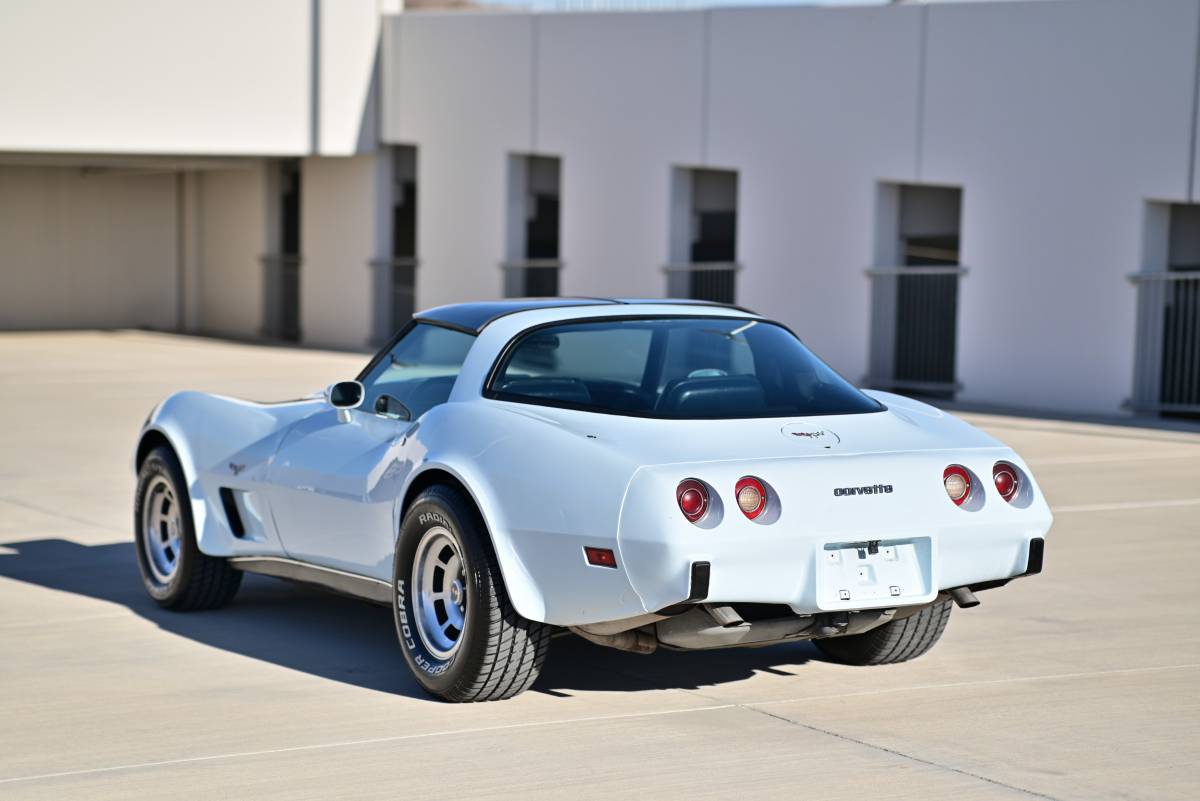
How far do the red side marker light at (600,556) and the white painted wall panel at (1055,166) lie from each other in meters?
13.7

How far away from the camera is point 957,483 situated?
610cm

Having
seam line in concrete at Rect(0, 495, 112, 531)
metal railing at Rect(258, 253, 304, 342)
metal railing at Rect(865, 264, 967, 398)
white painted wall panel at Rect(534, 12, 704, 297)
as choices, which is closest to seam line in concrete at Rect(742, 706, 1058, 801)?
seam line in concrete at Rect(0, 495, 112, 531)

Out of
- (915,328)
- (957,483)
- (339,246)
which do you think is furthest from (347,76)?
(957,483)

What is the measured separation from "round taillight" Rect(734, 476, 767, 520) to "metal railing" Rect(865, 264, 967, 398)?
48.7 ft

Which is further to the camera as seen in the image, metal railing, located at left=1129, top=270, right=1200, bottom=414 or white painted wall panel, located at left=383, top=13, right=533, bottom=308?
white painted wall panel, located at left=383, top=13, right=533, bottom=308

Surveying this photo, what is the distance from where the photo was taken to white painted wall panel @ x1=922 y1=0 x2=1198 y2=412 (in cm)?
1819

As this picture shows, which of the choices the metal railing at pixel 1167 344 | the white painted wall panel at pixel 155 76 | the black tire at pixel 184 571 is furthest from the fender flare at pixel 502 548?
the white painted wall panel at pixel 155 76

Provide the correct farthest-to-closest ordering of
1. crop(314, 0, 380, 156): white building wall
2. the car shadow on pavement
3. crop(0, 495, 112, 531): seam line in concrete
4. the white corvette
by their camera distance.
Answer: crop(314, 0, 380, 156): white building wall → crop(0, 495, 112, 531): seam line in concrete → the car shadow on pavement → the white corvette

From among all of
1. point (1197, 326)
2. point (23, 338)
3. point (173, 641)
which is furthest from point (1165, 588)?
point (23, 338)

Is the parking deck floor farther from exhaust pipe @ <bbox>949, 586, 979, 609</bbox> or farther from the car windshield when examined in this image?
the car windshield

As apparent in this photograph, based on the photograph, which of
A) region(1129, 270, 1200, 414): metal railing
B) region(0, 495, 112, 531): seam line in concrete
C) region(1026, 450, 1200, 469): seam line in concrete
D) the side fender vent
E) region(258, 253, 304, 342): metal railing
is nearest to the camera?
the side fender vent

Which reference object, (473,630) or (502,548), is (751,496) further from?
(473,630)

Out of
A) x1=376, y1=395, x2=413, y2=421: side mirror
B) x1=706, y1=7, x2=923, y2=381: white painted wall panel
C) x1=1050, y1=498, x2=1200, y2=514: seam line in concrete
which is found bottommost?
x1=1050, y1=498, x2=1200, y2=514: seam line in concrete

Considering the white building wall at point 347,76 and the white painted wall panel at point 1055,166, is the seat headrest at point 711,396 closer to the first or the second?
the white painted wall panel at point 1055,166
